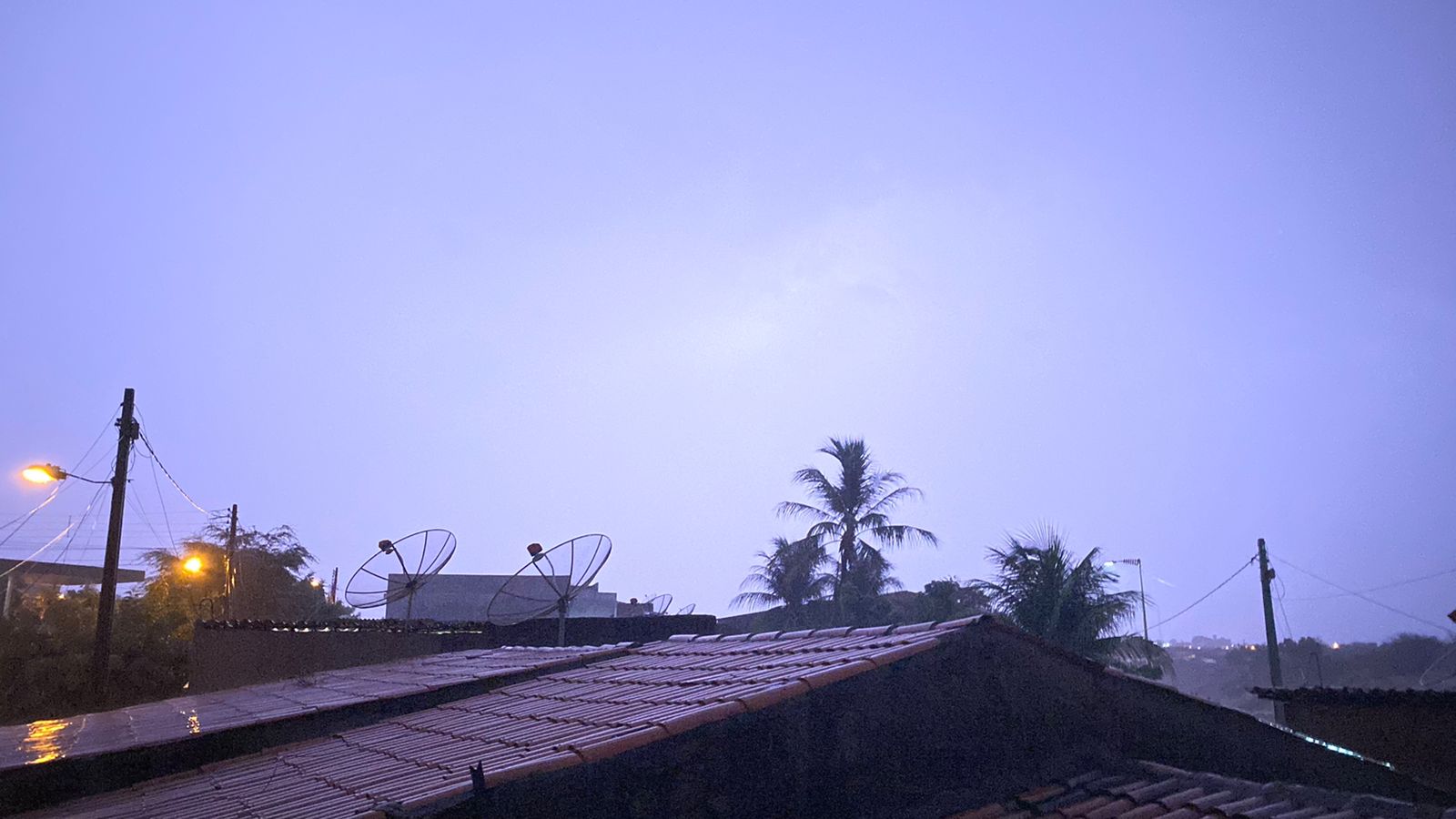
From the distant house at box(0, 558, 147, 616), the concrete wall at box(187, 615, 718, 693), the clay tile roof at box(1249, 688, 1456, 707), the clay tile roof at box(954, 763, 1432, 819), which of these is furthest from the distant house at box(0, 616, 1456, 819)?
the distant house at box(0, 558, 147, 616)

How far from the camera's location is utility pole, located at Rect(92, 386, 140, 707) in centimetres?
2033

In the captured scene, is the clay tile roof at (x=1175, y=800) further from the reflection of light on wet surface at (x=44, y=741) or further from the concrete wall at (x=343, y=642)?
the concrete wall at (x=343, y=642)

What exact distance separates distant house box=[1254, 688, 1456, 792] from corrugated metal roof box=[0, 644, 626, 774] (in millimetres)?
10487

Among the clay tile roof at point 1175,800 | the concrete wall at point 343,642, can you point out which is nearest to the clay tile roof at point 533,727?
the clay tile roof at point 1175,800

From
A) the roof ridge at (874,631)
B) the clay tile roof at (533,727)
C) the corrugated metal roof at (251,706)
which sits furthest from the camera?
the corrugated metal roof at (251,706)

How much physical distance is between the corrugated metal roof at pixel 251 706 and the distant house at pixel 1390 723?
413 inches

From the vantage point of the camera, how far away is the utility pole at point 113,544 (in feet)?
66.7

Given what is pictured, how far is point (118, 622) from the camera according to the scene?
2791 cm

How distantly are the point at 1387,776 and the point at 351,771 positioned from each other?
639cm

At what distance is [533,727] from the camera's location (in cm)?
579

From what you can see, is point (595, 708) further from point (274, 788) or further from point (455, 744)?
point (274, 788)

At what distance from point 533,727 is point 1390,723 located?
Answer: 12628mm

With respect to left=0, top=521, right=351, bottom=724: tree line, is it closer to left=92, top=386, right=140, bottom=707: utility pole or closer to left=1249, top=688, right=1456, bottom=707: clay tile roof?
left=92, top=386, right=140, bottom=707: utility pole

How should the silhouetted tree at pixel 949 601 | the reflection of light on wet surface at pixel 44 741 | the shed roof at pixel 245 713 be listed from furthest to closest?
the silhouetted tree at pixel 949 601 → the shed roof at pixel 245 713 → the reflection of light on wet surface at pixel 44 741
